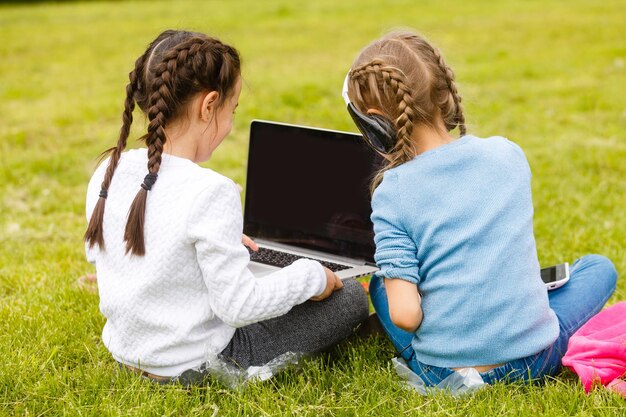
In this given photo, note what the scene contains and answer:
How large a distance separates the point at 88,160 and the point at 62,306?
3.10m

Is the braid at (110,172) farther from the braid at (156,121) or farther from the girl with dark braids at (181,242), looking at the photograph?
the braid at (156,121)

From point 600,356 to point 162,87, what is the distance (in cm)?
176

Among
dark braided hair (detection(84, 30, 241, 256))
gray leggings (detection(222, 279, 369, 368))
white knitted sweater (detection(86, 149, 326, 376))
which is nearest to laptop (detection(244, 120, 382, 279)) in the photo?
gray leggings (detection(222, 279, 369, 368))

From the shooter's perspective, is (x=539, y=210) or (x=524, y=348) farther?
(x=539, y=210)

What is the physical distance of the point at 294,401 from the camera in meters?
2.72

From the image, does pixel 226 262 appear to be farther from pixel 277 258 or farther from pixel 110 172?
pixel 277 258

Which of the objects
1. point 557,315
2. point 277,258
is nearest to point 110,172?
point 277,258

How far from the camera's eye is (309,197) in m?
3.64

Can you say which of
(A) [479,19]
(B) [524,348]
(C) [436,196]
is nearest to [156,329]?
(C) [436,196]

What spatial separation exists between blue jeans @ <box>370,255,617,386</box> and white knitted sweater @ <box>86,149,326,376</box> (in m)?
0.39

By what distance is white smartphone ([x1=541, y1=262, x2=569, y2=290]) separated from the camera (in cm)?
315

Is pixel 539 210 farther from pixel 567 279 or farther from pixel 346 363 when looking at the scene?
pixel 346 363

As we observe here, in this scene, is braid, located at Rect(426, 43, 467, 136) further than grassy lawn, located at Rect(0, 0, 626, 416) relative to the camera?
No

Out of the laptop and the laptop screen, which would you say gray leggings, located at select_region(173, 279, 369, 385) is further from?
the laptop screen
